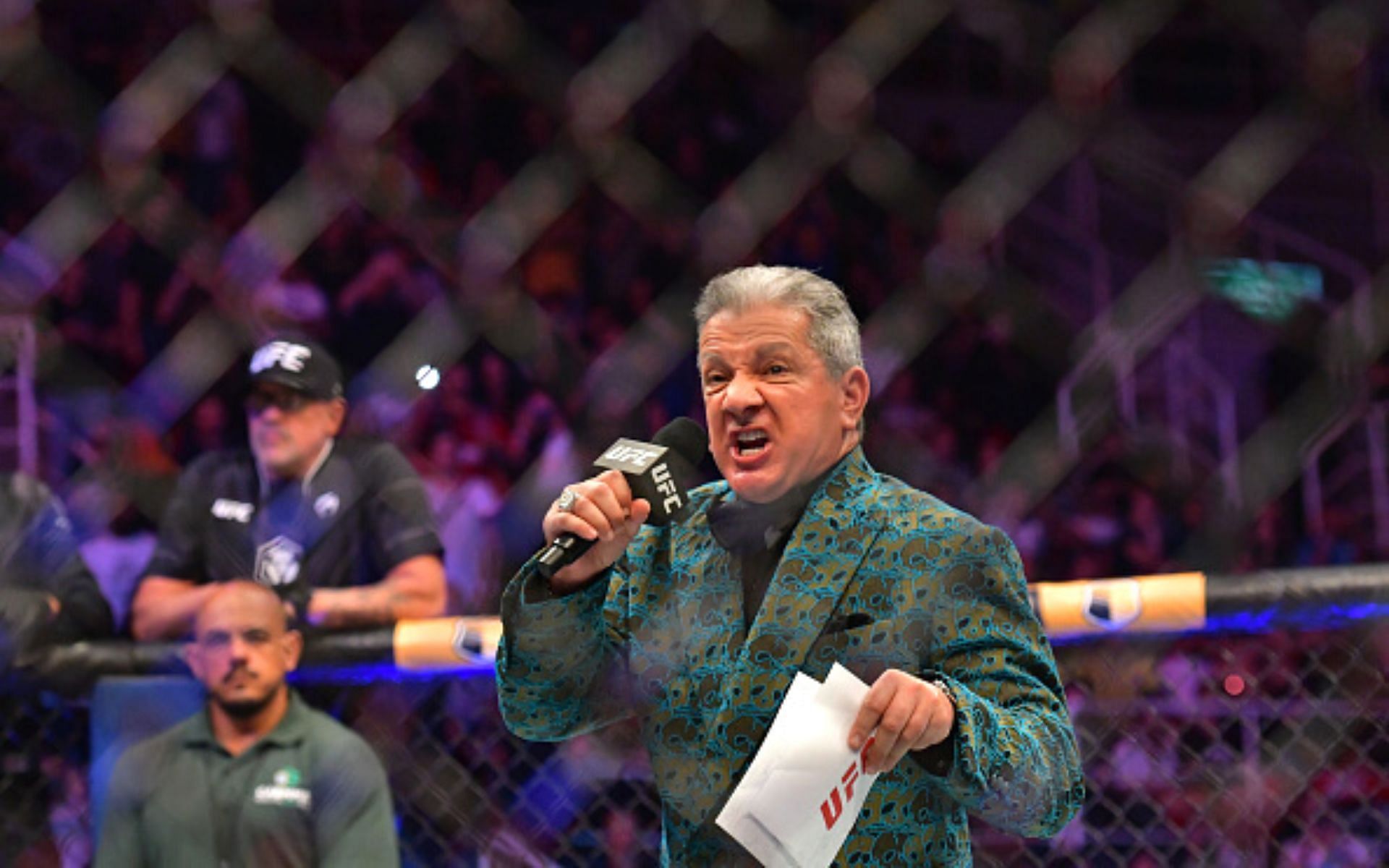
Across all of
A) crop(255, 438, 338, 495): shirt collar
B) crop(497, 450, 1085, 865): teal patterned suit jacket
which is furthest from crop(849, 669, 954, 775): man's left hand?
crop(255, 438, 338, 495): shirt collar

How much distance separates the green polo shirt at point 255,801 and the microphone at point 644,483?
1.27 metres

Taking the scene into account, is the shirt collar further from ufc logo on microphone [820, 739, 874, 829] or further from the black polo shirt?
ufc logo on microphone [820, 739, 874, 829]

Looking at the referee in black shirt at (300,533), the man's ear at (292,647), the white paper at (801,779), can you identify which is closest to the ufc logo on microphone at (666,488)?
the white paper at (801,779)

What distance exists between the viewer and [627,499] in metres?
1.60

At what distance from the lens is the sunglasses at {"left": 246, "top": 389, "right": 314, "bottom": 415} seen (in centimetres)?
341

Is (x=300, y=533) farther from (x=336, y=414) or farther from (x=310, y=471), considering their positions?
(x=336, y=414)

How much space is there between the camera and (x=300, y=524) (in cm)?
Result: 317

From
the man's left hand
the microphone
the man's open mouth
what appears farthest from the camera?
the man's open mouth

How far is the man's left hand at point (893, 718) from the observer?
1505mm

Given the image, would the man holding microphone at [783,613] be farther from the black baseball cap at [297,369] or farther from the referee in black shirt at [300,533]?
the black baseball cap at [297,369]

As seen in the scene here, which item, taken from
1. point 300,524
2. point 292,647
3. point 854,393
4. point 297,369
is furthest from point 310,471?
point 854,393

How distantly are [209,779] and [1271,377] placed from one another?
407 cm

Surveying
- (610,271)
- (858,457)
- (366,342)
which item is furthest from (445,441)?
(858,457)

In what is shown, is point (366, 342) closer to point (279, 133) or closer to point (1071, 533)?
point (279, 133)
